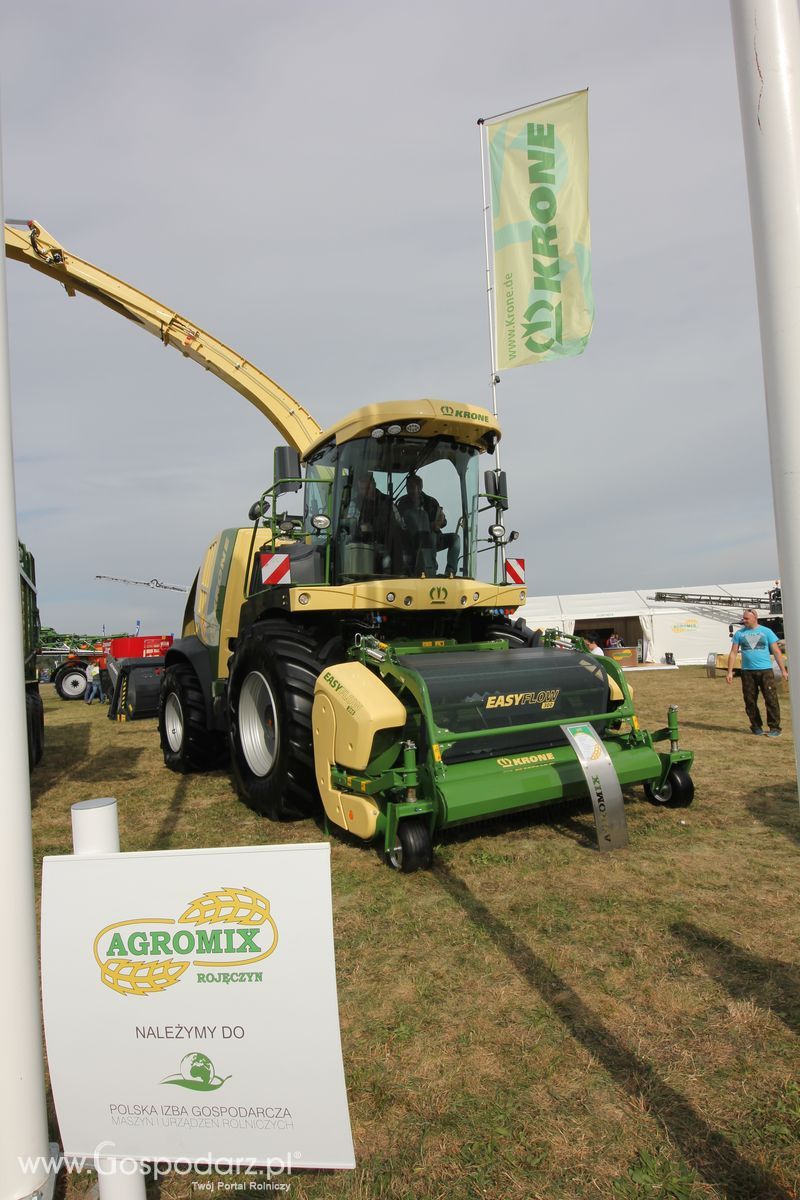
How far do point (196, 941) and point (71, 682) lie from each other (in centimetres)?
2419

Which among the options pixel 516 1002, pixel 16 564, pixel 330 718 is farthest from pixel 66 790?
pixel 16 564

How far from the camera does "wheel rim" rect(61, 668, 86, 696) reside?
23.6 metres

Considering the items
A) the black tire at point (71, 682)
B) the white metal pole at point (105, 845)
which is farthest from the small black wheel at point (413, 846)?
the black tire at point (71, 682)

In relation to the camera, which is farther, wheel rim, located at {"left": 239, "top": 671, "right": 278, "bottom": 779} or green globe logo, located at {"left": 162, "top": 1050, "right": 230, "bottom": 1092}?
wheel rim, located at {"left": 239, "top": 671, "right": 278, "bottom": 779}

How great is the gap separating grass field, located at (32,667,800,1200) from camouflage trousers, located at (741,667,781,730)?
3926mm

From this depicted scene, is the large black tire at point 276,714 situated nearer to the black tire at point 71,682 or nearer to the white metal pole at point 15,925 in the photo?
the white metal pole at point 15,925

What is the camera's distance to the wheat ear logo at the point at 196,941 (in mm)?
1692

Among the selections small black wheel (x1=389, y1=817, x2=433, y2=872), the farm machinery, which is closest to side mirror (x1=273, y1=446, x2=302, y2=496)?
the farm machinery

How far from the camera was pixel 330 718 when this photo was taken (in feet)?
15.6

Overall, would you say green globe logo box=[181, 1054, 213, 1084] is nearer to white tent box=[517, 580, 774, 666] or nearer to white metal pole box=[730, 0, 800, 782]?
white metal pole box=[730, 0, 800, 782]

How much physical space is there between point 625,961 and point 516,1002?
58cm

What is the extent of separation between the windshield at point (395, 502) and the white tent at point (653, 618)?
20.2m

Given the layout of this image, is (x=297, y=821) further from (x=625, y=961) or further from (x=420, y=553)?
(x=625, y=961)

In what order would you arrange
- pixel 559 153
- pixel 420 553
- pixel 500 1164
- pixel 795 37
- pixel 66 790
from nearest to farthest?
pixel 795 37
pixel 500 1164
pixel 420 553
pixel 66 790
pixel 559 153
